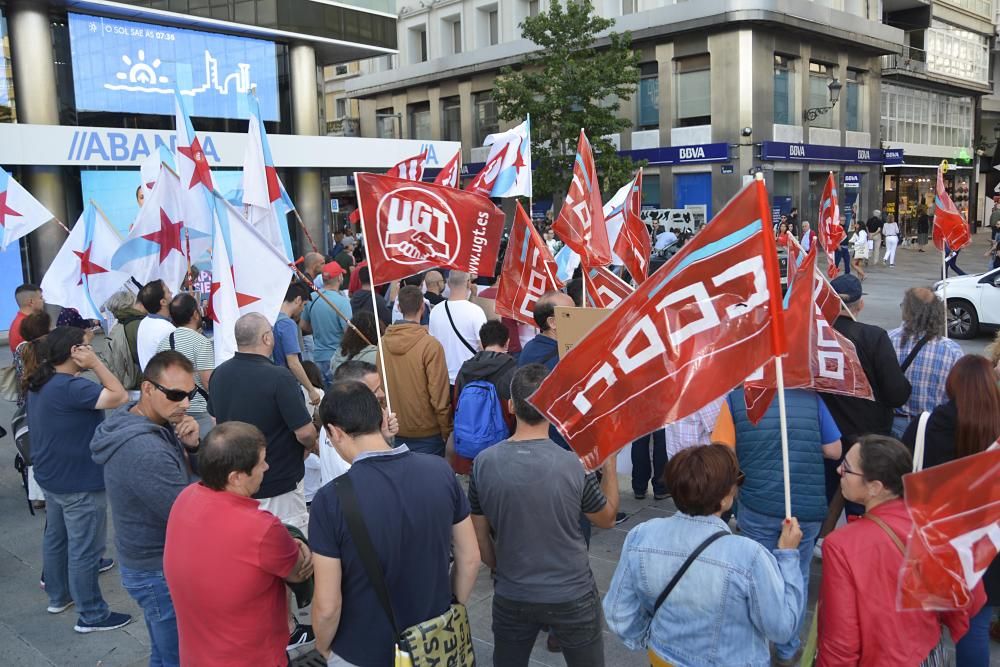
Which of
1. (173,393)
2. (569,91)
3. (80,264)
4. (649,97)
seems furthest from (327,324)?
(649,97)

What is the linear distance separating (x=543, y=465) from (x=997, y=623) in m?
2.98

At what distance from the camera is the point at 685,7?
104 feet

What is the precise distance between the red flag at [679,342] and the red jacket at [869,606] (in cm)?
66

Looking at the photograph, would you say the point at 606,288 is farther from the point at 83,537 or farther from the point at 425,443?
the point at 83,537

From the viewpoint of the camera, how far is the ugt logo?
5719mm

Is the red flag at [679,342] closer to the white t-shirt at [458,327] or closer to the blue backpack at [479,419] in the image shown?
the blue backpack at [479,419]

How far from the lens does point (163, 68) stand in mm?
20078

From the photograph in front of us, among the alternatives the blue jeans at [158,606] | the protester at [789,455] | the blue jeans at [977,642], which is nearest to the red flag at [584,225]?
the protester at [789,455]

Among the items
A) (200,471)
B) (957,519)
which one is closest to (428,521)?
(200,471)

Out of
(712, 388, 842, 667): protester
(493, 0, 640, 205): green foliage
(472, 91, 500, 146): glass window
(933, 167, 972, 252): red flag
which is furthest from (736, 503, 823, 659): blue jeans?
(472, 91, 500, 146): glass window

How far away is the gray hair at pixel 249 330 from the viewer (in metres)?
4.68

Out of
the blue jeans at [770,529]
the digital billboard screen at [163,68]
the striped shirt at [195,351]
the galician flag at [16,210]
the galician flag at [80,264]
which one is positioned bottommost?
the blue jeans at [770,529]

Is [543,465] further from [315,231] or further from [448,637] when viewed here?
[315,231]

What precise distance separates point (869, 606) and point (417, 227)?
3.98m
